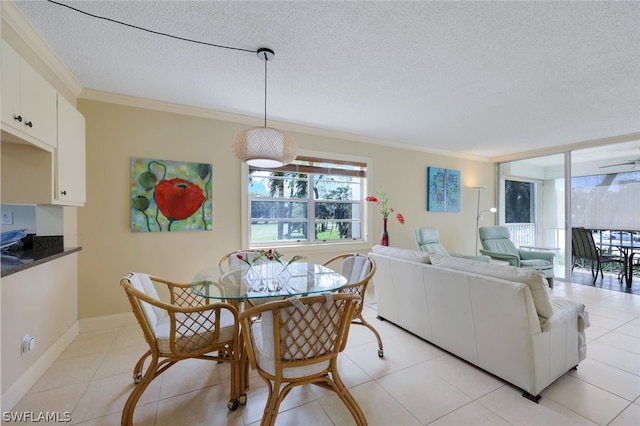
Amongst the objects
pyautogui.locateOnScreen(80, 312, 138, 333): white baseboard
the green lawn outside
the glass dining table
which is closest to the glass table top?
the glass dining table

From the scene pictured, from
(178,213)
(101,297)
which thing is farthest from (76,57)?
(101,297)

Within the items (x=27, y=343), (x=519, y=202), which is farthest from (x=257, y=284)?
(x=519, y=202)

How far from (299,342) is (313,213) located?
2.69 metres

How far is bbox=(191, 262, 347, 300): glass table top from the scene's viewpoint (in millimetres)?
1755

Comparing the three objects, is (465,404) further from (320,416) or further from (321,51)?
(321,51)

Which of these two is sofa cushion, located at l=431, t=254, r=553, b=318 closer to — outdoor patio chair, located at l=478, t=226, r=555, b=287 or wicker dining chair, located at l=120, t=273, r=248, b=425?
wicker dining chair, located at l=120, t=273, r=248, b=425

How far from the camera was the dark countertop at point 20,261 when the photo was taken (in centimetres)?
161

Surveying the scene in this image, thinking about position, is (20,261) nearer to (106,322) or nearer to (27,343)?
(27,343)

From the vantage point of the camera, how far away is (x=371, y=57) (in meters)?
2.16

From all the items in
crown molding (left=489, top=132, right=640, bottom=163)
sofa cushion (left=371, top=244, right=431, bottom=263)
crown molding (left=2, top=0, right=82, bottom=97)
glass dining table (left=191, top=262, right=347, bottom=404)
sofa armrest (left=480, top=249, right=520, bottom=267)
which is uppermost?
crown molding (left=2, top=0, right=82, bottom=97)

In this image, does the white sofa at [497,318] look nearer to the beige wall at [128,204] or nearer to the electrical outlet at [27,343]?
the beige wall at [128,204]

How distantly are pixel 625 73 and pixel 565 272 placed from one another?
3677 millimetres

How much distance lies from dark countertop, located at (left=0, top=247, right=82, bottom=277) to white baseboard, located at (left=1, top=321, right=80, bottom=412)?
29.0 inches

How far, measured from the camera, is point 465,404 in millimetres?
1730
